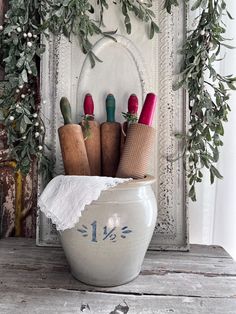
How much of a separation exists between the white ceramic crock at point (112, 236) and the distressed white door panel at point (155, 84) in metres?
0.18

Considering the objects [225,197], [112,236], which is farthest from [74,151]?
[225,197]

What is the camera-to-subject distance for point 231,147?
2.66 ft

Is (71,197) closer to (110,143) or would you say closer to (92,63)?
(110,143)

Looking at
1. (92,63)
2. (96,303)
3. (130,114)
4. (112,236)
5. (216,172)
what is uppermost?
(92,63)

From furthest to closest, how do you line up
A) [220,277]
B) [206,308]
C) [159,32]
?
[159,32]
[220,277]
[206,308]

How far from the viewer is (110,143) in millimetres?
742

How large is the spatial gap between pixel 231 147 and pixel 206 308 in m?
0.42

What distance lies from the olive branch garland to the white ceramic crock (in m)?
0.22

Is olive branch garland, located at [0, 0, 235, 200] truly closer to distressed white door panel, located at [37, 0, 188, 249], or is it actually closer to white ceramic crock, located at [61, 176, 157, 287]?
distressed white door panel, located at [37, 0, 188, 249]

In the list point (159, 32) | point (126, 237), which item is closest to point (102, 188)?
point (126, 237)

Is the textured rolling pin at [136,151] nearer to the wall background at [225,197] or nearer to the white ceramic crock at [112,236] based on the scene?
the white ceramic crock at [112,236]

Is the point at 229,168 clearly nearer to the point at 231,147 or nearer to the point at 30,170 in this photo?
the point at 231,147

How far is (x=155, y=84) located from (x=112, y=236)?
415mm

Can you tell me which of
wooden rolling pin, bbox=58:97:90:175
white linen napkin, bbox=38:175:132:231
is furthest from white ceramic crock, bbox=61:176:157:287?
wooden rolling pin, bbox=58:97:90:175
